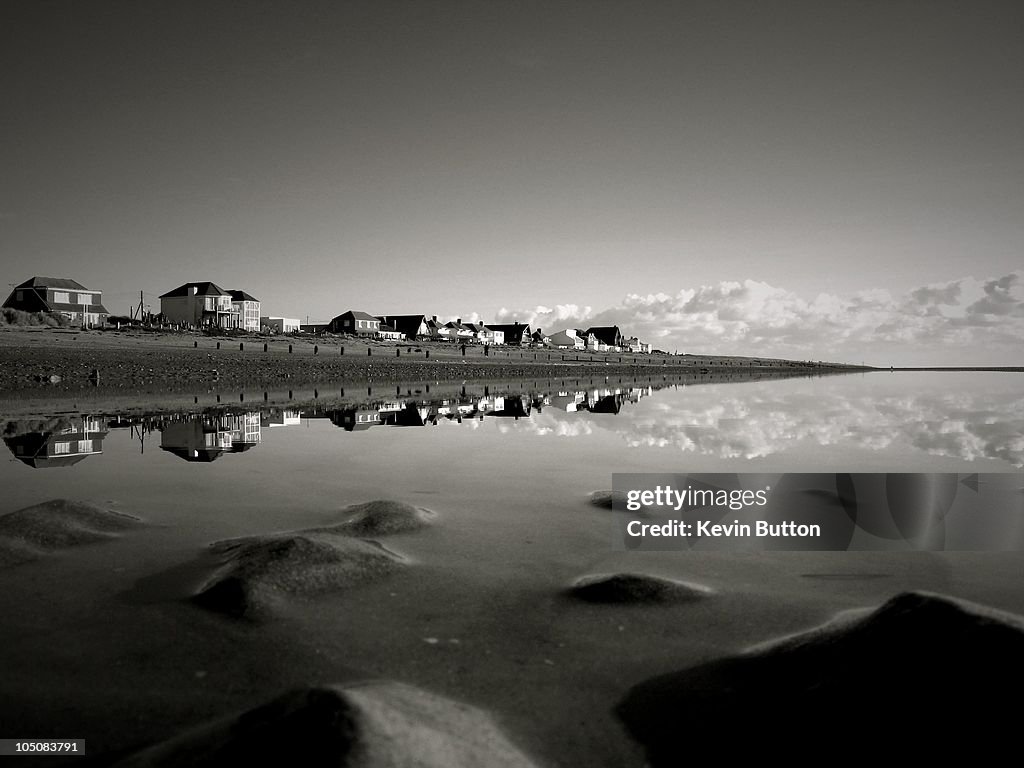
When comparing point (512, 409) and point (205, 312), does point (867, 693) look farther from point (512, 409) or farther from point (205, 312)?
point (205, 312)

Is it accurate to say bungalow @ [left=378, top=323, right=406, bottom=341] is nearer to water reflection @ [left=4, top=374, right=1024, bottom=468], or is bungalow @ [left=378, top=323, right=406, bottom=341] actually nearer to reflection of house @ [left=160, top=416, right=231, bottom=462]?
water reflection @ [left=4, top=374, right=1024, bottom=468]

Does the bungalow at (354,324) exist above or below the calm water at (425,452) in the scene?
above

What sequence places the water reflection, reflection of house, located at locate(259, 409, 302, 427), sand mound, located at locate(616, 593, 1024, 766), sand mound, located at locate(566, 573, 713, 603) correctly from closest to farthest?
sand mound, located at locate(616, 593, 1024, 766) → sand mound, located at locate(566, 573, 713, 603) → the water reflection → reflection of house, located at locate(259, 409, 302, 427)

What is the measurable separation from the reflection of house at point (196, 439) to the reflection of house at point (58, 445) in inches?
66.6

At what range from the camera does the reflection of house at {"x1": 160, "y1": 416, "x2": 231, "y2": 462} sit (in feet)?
51.5

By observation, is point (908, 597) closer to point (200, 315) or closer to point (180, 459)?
point (180, 459)

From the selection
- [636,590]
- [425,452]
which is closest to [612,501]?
[636,590]

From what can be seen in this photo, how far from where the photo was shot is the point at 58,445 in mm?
16828

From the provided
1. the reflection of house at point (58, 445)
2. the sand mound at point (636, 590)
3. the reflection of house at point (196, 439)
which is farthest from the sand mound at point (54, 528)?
the sand mound at point (636, 590)

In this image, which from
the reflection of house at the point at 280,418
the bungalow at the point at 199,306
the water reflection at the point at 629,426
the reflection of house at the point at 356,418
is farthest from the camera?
the bungalow at the point at 199,306

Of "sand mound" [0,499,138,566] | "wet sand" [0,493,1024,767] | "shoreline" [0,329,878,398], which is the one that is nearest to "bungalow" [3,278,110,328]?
"shoreline" [0,329,878,398]

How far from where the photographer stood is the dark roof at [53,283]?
9769 cm

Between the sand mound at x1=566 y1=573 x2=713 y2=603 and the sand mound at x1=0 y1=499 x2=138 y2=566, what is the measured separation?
6304 millimetres

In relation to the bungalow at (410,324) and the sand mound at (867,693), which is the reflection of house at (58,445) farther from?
the bungalow at (410,324)
